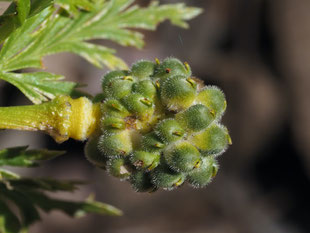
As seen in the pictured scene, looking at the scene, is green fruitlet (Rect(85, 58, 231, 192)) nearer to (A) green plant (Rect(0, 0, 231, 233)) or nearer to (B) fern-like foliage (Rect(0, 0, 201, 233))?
(A) green plant (Rect(0, 0, 231, 233))

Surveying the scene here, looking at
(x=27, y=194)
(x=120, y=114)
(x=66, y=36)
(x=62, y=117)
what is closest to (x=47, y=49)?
(x=66, y=36)

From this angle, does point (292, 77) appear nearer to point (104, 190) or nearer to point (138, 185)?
point (104, 190)

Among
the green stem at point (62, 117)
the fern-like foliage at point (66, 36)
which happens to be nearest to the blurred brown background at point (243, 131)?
the fern-like foliage at point (66, 36)

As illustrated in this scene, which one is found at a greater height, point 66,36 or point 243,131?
point 66,36

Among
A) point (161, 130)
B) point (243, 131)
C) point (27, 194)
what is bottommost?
point (243, 131)

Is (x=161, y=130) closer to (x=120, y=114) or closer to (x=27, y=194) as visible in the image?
(x=120, y=114)

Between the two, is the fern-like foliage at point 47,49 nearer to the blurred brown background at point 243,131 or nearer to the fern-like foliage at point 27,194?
the fern-like foliage at point 27,194

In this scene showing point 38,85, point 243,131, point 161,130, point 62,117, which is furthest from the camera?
point 243,131
